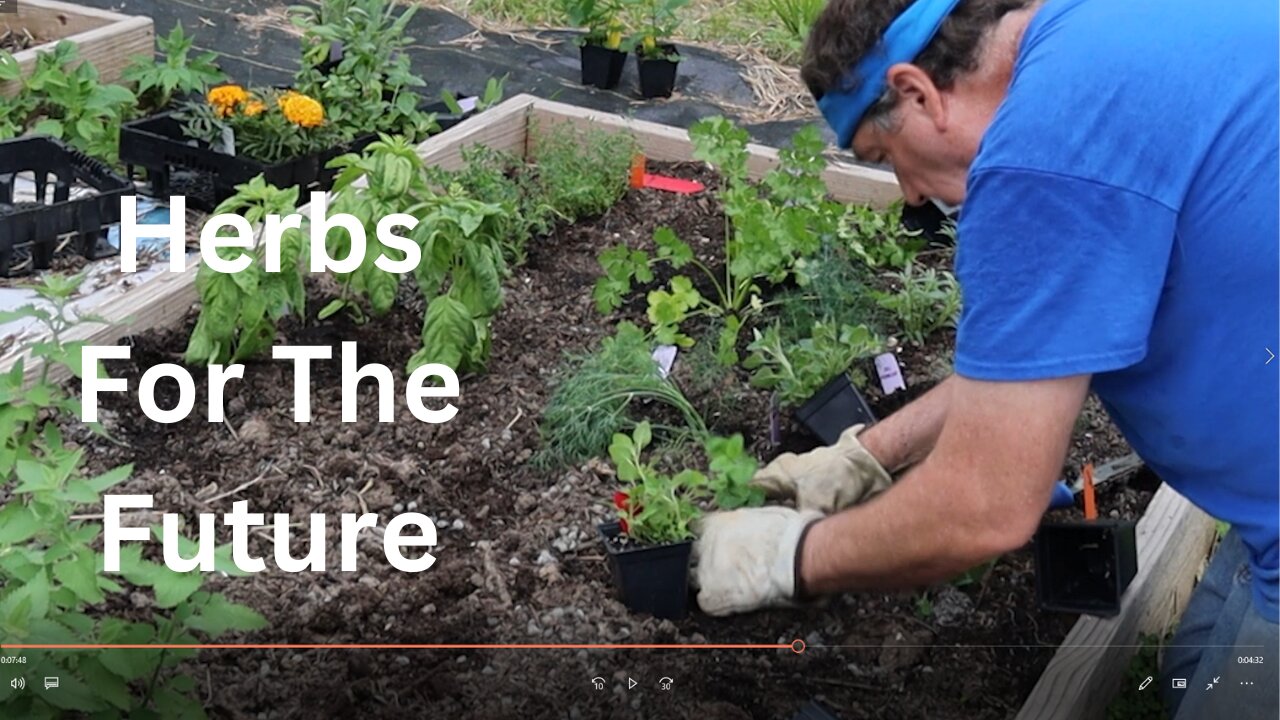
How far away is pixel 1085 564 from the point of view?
281 centimetres

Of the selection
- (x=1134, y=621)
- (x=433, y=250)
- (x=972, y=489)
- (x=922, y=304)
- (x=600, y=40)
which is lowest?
(x=600, y=40)

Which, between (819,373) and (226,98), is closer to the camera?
(819,373)

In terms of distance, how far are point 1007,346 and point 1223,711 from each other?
990 millimetres

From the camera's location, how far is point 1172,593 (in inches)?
125

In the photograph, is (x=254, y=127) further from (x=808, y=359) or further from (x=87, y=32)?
(x=808, y=359)

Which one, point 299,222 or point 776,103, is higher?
point 299,222

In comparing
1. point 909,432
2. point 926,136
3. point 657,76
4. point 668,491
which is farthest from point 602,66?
point 926,136

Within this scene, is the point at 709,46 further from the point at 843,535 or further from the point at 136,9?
the point at 843,535

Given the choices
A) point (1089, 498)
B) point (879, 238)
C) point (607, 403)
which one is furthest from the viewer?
point (879, 238)

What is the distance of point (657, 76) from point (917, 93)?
427 centimetres

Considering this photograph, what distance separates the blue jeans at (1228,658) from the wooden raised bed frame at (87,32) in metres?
4.07

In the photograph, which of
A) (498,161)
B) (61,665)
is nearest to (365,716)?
(61,665)

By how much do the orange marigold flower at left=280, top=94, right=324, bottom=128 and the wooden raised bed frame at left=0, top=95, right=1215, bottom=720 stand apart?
38 cm

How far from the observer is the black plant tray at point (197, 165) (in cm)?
446
